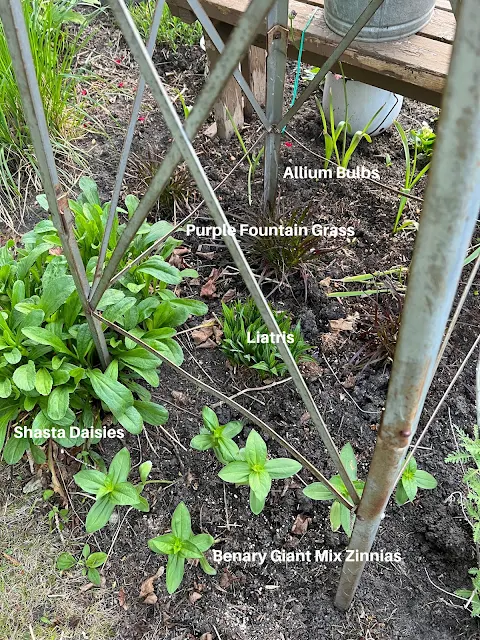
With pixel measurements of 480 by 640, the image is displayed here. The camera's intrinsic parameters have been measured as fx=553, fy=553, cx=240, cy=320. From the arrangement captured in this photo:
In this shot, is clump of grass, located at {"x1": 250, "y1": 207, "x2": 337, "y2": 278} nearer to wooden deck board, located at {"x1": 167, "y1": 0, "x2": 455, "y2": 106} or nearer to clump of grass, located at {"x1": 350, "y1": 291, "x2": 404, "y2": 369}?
clump of grass, located at {"x1": 350, "y1": 291, "x2": 404, "y2": 369}

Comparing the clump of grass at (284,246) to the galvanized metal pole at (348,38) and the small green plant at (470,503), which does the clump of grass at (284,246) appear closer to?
the galvanized metal pole at (348,38)

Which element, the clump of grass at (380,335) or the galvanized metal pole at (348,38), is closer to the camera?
the galvanized metal pole at (348,38)

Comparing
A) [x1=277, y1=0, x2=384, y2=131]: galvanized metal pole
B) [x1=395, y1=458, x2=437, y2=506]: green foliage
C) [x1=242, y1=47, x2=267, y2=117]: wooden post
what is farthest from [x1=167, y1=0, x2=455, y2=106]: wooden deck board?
[x1=395, y1=458, x2=437, y2=506]: green foliage

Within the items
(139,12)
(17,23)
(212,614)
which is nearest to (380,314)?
(212,614)

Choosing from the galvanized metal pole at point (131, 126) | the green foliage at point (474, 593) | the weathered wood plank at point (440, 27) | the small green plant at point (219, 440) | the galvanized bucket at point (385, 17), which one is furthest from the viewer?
the weathered wood plank at point (440, 27)

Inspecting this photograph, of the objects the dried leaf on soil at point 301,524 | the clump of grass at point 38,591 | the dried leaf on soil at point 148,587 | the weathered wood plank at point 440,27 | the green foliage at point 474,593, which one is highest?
the weathered wood plank at point 440,27

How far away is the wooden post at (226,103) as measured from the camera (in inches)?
83.2

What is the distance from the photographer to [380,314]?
1839 millimetres

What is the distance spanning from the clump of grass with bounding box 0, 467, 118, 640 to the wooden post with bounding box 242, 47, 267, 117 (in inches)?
70.5

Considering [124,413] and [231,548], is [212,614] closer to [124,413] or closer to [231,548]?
[231,548]

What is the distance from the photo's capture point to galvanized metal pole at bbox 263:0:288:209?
61.9 inches

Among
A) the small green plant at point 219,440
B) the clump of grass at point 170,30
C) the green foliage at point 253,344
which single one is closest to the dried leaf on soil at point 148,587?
the small green plant at point 219,440

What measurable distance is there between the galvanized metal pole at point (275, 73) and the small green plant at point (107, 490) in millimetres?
1095

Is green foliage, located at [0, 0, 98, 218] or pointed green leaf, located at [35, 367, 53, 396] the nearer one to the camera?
pointed green leaf, located at [35, 367, 53, 396]
